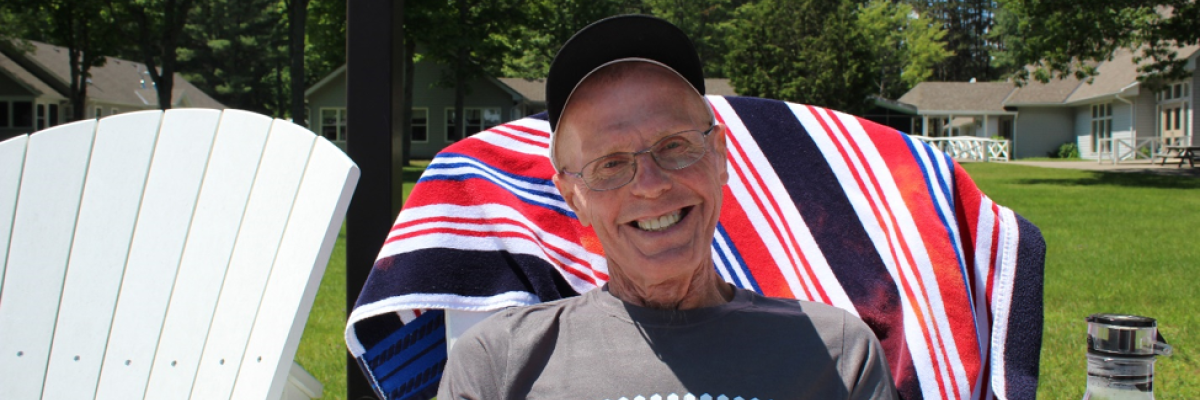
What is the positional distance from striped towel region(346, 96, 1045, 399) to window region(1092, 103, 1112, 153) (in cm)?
3512

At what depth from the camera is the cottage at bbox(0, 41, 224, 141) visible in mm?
34969

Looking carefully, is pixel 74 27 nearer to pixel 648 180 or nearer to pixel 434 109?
pixel 434 109

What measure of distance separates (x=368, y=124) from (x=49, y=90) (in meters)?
39.6

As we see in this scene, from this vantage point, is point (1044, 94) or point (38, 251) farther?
point (1044, 94)

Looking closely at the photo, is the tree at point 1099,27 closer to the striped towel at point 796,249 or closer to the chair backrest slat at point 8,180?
the striped towel at point 796,249

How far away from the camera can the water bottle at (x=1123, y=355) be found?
1318 millimetres

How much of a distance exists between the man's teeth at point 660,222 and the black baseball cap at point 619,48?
27 centimetres

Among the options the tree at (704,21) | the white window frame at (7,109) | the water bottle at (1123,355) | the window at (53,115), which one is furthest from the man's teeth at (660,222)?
the tree at (704,21)

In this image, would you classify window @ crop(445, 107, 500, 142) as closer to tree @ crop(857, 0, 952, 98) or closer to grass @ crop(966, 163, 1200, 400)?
tree @ crop(857, 0, 952, 98)

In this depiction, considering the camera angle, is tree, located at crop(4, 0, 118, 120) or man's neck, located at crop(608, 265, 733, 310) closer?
man's neck, located at crop(608, 265, 733, 310)

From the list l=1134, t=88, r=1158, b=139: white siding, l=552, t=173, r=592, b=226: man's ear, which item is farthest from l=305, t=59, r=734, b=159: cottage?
l=552, t=173, r=592, b=226: man's ear

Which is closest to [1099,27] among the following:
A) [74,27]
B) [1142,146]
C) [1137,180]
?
[1137,180]

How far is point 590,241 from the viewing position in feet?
7.77

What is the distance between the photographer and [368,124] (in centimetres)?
263
